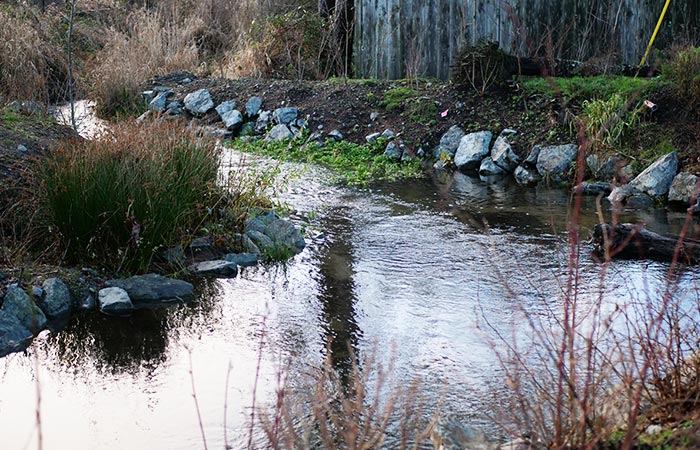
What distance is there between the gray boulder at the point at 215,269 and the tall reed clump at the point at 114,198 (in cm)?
25

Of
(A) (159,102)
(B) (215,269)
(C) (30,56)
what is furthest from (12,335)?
(C) (30,56)

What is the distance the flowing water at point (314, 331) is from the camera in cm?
406

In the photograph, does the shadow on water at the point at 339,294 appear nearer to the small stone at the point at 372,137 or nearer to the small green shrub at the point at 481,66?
the small stone at the point at 372,137

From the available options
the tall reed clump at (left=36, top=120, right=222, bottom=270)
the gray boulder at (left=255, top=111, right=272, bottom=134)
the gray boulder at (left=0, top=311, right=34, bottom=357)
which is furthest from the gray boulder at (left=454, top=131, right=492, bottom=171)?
the gray boulder at (left=0, top=311, right=34, bottom=357)

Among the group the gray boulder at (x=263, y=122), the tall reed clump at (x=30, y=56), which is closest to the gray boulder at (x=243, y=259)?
the tall reed clump at (x=30, y=56)

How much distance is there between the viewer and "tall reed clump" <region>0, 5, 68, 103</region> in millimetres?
10914

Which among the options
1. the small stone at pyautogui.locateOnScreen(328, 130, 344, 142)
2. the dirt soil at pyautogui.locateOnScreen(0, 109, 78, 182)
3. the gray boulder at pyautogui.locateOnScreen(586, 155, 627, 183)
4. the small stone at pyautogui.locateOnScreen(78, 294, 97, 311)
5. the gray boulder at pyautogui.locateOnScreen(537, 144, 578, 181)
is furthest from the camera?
the small stone at pyautogui.locateOnScreen(328, 130, 344, 142)

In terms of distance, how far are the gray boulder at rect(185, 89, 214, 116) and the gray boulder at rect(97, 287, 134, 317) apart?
6639 mm

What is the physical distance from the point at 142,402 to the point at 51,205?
1.94 m

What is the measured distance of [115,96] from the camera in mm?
12281

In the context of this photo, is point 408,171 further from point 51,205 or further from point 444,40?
point 51,205

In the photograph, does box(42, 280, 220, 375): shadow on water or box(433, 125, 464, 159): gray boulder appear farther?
box(433, 125, 464, 159): gray boulder

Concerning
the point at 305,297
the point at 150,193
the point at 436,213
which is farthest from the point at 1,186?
the point at 436,213

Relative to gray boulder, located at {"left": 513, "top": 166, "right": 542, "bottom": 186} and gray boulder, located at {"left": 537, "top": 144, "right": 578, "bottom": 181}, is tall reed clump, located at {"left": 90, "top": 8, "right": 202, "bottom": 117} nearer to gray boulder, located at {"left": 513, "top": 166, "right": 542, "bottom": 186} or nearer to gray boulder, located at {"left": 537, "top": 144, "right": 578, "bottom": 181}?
gray boulder, located at {"left": 513, "top": 166, "right": 542, "bottom": 186}
